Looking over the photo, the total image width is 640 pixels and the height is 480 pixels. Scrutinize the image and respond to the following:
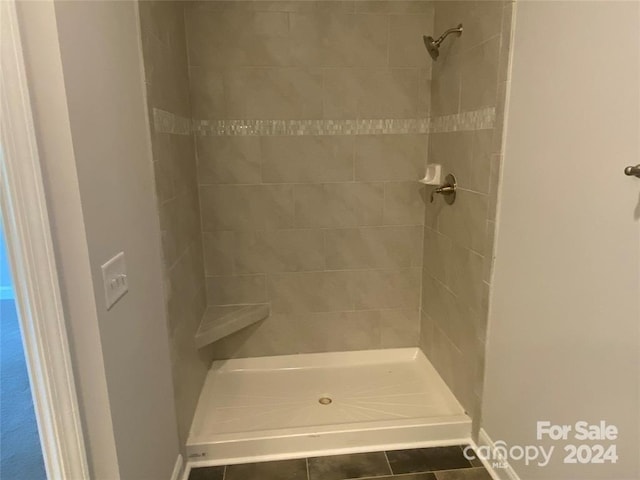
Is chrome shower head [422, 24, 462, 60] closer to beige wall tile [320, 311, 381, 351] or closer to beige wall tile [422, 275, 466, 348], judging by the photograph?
beige wall tile [422, 275, 466, 348]

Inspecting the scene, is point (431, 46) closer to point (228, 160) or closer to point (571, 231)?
point (228, 160)

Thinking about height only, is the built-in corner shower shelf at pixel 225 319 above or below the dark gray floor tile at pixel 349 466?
above

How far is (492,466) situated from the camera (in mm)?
1835

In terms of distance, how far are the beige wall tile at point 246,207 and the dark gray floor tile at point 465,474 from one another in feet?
4.83

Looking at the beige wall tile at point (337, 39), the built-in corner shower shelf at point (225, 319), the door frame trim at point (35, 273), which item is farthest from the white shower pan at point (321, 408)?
the beige wall tile at point (337, 39)

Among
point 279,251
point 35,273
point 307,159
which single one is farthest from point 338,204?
point 35,273

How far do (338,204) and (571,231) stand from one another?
139cm

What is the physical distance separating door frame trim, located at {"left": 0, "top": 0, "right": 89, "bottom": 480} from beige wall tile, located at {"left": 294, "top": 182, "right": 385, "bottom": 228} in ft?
5.38

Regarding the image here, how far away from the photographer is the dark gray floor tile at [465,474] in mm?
1808

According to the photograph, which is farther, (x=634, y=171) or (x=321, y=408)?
(x=321, y=408)

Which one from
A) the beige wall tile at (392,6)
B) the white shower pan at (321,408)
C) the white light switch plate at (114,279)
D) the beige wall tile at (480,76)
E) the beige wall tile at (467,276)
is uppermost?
the beige wall tile at (392,6)

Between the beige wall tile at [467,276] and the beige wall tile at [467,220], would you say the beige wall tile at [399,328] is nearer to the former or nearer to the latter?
the beige wall tile at [467,276]

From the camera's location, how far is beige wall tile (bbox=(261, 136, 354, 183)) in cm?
242

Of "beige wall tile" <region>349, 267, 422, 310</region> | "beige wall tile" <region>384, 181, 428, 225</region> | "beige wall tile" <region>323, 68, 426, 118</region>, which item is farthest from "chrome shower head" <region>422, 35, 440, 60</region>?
"beige wall tile" <region>349, 267, 422, 310</region>
